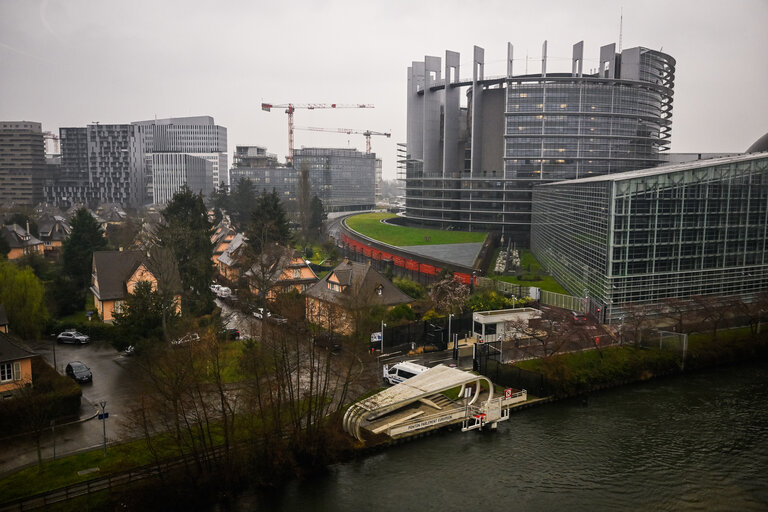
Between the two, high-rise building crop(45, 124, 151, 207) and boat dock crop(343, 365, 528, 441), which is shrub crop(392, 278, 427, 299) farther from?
high-rise building crop(45, 124, 151, 207)

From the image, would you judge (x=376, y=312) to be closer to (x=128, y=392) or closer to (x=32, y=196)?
(x=128, y=392)

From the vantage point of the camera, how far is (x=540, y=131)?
61844mm

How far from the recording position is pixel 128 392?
22391 millimetres

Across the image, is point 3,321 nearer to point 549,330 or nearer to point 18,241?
point 549,330

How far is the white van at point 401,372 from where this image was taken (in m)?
23.2

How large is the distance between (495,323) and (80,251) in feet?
87.6

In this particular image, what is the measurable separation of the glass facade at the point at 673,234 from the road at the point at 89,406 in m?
22.3

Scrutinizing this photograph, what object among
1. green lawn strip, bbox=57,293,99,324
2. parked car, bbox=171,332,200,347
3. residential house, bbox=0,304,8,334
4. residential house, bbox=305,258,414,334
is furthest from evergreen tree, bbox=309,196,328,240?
parked car, bbox=171,332,200,347

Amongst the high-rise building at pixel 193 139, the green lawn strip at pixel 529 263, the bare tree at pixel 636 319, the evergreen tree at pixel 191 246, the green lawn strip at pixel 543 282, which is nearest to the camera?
the bare tree at pixel 636 319

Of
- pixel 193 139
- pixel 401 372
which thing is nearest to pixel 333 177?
pixel 193 139

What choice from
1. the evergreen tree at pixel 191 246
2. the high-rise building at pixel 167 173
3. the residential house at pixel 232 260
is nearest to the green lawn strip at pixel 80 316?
the evergreen tree at pixel 191 246

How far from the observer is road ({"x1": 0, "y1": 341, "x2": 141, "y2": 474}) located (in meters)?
17.5

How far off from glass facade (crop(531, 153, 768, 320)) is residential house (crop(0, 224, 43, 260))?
41874mm

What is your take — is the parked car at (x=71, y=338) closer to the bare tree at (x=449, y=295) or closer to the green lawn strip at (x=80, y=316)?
the green lawn strip at (x=80, y=316)
